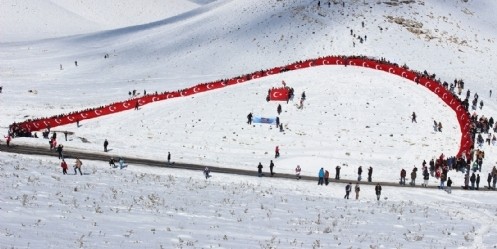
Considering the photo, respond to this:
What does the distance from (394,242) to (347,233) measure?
1.75m

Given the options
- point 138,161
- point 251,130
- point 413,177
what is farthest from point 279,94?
point 413,177

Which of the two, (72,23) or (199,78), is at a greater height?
(72,23)

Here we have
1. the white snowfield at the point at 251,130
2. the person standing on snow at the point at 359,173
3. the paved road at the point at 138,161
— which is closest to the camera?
the white snowfield at the point at 251,130

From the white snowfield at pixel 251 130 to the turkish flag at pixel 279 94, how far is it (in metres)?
1.18

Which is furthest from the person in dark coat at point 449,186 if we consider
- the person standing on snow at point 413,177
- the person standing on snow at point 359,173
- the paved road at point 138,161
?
the person standing on snow at point 359,173

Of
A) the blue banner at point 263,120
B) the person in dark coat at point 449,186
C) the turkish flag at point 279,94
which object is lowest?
the person in dark coat at point 449,186

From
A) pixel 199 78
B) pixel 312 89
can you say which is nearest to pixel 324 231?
pixel 312 89

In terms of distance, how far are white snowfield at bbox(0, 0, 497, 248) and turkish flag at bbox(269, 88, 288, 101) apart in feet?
3.88

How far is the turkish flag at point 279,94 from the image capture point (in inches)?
2168

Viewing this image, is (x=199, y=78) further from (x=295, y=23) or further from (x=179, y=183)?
(x=179, y=183)

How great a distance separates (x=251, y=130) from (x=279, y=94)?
622cm

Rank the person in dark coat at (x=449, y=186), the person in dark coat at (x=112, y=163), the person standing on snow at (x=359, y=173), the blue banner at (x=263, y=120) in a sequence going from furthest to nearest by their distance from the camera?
the blue banner at (x=263, y=120) < the person standing on snow at (x=359, y=173) < the person in dark coat at (x=112, y=163) < the person in dark coat at (x=449, y=186)

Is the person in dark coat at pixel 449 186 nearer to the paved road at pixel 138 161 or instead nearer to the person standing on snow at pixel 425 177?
the paved road at pixel 138 161

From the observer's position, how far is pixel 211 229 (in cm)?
1927
